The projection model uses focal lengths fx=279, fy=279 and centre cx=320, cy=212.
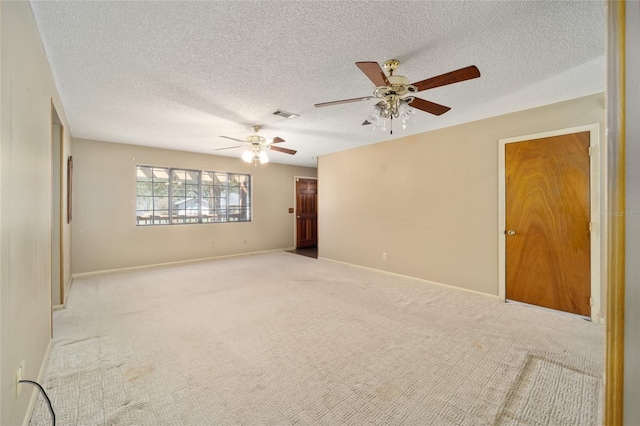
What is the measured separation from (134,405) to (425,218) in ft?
13.3

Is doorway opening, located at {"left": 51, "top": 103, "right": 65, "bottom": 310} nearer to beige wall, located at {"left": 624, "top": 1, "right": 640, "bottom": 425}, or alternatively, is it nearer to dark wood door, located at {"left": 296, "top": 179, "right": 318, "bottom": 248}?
beige wall, located at {"left": 624, "top": 1, "right": 640, "bottom": 425}

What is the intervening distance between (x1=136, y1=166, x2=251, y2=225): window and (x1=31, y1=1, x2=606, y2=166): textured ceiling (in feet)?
7.00

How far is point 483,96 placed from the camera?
9.88 feet

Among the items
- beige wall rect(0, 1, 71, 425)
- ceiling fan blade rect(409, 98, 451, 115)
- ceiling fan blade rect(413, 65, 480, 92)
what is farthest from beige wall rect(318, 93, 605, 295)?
beige wall rect(0, 1, 71, 425)

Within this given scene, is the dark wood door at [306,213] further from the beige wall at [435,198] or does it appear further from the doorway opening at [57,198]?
the doorway opening at [57,198]

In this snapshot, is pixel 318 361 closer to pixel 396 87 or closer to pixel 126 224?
pixel 396 87

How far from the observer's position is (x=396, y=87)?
2.26 meters

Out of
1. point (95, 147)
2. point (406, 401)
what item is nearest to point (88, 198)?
point (95, 147)

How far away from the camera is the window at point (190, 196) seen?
5.54 meters

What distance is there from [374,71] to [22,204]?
7.45 feet

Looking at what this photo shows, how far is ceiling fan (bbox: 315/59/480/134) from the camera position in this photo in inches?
74.3

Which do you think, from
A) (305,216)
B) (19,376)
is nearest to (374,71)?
(19,376)

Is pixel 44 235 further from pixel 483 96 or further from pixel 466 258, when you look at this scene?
pixel 466 258

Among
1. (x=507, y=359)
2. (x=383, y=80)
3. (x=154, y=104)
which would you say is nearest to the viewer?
(x=383, y=80)
